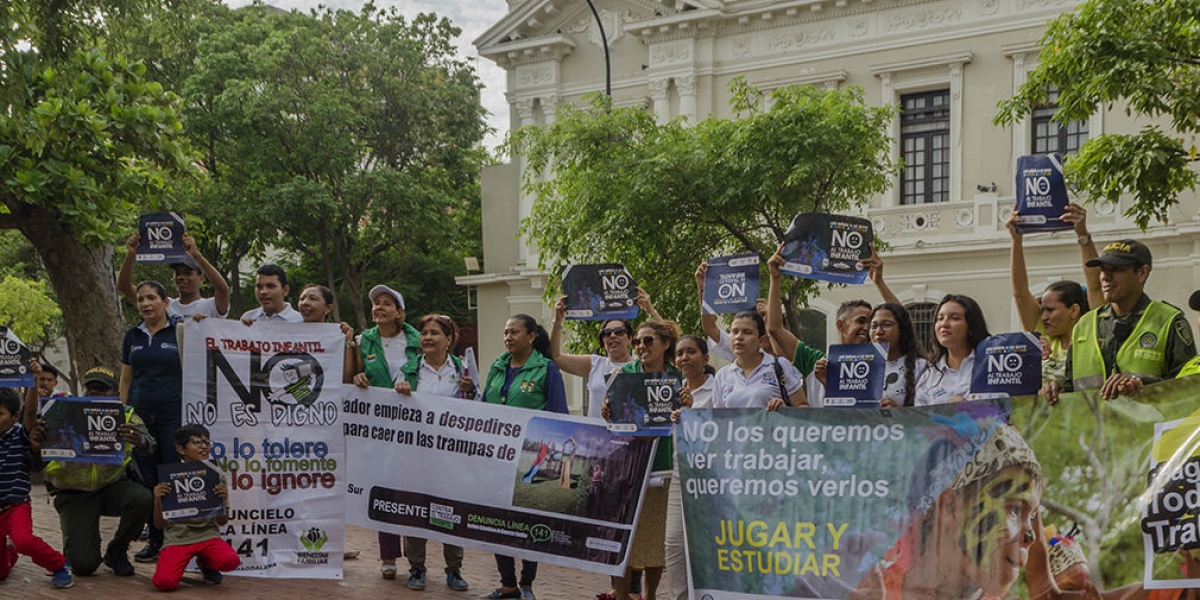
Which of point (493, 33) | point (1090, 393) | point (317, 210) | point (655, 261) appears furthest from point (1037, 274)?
point (1090, 393)

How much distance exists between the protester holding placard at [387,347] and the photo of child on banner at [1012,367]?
13.8ft

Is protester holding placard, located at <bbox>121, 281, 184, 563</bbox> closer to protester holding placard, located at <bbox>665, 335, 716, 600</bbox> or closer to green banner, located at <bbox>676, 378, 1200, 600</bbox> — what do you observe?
protester holding placard, located at <bbox>665, 335, 716, 600</bbox>

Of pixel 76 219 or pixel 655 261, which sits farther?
pixel 655 261

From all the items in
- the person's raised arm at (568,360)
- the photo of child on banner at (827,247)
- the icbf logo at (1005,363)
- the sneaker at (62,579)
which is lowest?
the sneaker at (62,579)

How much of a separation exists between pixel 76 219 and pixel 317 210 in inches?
811

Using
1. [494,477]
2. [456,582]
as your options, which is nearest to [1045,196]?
[494,477]

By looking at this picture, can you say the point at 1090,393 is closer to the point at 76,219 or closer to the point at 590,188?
the point at 76,219

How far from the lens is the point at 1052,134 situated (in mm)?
26734

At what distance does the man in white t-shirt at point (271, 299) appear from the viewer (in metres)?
9.41

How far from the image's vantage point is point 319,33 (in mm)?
36094

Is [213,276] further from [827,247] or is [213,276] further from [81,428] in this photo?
[827,247]

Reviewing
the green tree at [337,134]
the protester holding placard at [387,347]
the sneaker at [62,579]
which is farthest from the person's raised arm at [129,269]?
Result: the green tree at [337,134]

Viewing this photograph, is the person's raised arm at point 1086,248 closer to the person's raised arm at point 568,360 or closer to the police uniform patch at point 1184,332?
the police uniform patch at point 1184,332

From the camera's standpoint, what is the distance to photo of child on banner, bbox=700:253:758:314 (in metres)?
8.31
